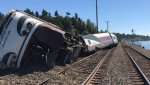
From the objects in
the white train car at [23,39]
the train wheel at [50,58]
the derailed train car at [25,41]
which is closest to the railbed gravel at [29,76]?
the train wheel at [50,58]

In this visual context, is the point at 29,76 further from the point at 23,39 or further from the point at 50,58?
the point at 50,58

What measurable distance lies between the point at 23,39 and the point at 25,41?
180 millimetres

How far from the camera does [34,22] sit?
20.7 meters

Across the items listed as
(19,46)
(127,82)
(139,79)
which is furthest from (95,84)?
(19,46)

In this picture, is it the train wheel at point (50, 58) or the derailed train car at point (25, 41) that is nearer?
the derailed train car at point (25, 41)

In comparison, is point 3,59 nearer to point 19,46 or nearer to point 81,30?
point 19,46

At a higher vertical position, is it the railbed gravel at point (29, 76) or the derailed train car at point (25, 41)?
the derailed train car at point (25, 41)

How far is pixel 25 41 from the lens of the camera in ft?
64.9

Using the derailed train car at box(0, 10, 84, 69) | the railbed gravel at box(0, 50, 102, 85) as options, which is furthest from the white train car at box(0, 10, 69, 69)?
the railbed gravel at box(0, 50, 102, 85)

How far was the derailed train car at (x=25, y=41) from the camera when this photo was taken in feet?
65.0

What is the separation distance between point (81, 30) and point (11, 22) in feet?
321

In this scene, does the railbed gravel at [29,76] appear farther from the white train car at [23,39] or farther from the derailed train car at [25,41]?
the white train car at [23,39]

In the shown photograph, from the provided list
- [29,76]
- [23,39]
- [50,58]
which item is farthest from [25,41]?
[29,76]

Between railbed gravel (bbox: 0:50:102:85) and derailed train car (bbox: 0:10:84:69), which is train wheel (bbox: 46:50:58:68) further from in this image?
railbed gravel (bbox: 0:50:102:85)
